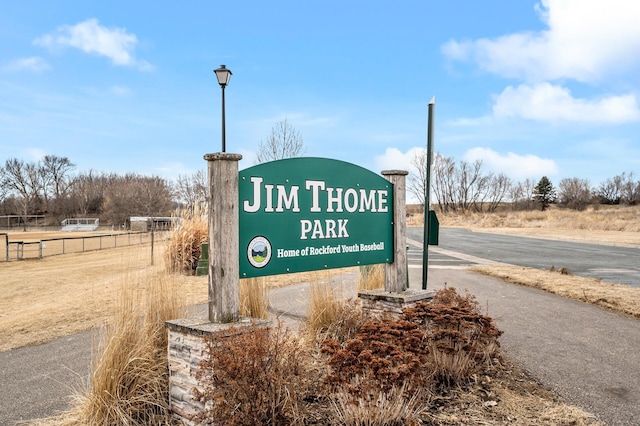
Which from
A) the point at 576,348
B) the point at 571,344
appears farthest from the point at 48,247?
the point at 576,348

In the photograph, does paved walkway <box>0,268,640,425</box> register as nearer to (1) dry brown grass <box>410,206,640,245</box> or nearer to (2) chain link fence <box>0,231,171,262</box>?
(2) chain link fence <box>0,231,171,262</box>

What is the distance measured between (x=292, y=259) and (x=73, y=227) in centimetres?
7596

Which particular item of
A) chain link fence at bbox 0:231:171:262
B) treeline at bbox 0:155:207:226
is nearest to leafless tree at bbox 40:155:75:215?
treeline at bbox 0:155:207:226

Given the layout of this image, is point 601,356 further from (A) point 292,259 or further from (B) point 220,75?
(B) point 220,75

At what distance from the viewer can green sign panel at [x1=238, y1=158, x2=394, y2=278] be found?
4.09 metres

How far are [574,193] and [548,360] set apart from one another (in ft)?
298

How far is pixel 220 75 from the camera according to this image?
47.4 ft

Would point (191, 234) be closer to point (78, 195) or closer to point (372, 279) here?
point (372, 279)

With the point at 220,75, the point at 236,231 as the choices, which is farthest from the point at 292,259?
the point at 220,75

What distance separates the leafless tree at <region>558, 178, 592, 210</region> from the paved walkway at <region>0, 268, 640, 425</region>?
262 ft

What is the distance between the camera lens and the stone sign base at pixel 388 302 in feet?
17.4

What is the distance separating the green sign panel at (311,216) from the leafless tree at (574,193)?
8318 cm

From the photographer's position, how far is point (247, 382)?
3.14 m

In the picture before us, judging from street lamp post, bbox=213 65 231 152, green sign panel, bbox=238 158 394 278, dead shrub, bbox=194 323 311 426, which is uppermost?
street lamp post, bbox=213 65 231 152
